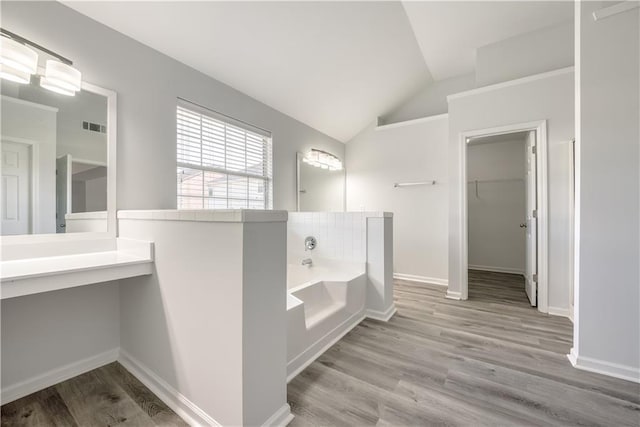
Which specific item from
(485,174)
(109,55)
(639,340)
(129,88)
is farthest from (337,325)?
(485,174)

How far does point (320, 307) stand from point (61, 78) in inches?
86.7

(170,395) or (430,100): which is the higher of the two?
(430,100)

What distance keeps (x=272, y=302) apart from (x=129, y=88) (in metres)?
1.82

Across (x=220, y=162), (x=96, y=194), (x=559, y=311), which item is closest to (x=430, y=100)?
(x=559, y=311)

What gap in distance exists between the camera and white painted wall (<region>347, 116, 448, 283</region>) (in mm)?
3439

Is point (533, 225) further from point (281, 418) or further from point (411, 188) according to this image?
point (281, 418)

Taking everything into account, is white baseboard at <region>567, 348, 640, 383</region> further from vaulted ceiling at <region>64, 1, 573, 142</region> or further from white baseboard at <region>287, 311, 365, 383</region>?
vaulted ceiling at <region>64, 1, 573, 142</region>

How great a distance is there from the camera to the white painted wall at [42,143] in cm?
141

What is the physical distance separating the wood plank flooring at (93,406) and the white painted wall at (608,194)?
240 centimetres

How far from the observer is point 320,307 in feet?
6.86

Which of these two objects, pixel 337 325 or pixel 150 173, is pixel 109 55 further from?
pixel 337 325

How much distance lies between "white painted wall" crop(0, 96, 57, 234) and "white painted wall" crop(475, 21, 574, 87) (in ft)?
12.9

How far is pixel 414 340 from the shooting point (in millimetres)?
1943

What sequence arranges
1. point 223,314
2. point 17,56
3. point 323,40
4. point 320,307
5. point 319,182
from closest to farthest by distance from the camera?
1. point 223,314
2. point 17,56
3. point 320,307
4. point 323,40
5. point 319,182
